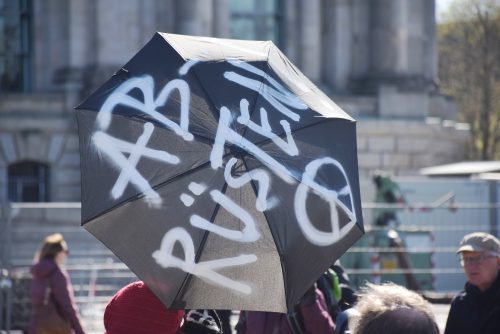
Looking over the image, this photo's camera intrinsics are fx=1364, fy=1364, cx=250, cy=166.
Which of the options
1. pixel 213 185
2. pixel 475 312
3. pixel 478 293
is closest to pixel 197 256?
pixel 213 185

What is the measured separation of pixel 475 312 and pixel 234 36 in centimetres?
2411

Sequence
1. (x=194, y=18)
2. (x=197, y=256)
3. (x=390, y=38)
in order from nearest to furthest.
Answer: (x=197, y=256), (x=194, y=18), (x=390, y=38)

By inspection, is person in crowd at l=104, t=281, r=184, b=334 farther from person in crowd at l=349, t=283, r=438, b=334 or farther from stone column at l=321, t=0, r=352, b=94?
stone column at l=321, t=0, r=352, b=94

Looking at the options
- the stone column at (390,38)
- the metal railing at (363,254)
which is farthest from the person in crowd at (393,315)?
the stone column at (390,38)

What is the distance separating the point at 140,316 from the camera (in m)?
4.84

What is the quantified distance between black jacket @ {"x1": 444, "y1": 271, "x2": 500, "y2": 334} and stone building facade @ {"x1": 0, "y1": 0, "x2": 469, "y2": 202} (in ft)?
69.5

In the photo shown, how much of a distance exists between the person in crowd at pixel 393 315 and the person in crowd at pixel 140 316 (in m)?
0.91

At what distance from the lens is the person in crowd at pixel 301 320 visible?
7.25 m

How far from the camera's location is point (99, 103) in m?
5.02

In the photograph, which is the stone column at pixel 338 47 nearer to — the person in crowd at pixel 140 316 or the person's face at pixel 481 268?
the person's face at pixel 481 268

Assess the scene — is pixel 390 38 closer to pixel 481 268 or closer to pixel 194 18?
pixel 194 18

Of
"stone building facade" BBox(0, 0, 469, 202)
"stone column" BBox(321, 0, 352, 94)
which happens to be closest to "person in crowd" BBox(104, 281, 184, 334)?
"stone building facade" BBox(0, 0, 469, 202)

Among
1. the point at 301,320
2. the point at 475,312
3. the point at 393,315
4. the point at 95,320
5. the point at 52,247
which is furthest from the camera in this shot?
the point at 95,320

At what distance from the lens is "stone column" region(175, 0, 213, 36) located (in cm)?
2872
